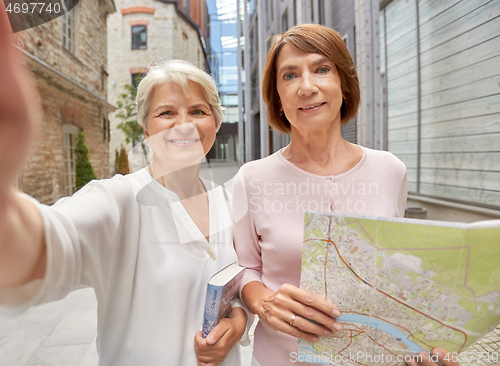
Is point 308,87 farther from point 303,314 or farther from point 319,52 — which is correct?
point 303,314

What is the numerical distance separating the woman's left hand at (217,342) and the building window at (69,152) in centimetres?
55

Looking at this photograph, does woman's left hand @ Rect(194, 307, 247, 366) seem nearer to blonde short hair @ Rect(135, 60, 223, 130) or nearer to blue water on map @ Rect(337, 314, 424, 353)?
blue water on map @ Rect(337, 314, 424, 353)

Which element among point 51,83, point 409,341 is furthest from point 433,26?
point 51,83

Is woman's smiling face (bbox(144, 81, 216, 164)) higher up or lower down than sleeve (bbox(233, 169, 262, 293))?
higher up

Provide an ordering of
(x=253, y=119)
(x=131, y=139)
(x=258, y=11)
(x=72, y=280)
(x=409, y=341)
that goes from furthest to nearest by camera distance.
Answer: (x=258, y=11)
(x=253, y=119)
(x=131, y=139)
(x=409, y=341)
(x=72, y=280)

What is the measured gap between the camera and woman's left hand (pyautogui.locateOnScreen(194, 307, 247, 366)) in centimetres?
68

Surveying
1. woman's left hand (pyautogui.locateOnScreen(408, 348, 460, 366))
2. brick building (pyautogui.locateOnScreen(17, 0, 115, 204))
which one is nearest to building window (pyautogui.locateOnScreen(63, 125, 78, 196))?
brick building (pyautogui.locateOnScreen(17, 0, 115, 204))

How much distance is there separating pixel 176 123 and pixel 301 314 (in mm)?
515

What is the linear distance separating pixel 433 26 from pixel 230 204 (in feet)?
6.42

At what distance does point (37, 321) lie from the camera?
66cm

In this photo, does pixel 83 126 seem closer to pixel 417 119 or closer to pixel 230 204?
pixel 230 204

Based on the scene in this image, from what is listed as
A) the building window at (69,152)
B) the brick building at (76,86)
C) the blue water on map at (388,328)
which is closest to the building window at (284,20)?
the brick building at (76,86)

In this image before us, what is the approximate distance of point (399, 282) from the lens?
1.80 ft

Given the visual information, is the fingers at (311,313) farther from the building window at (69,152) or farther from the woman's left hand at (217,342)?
→ the building window at (69,152)
